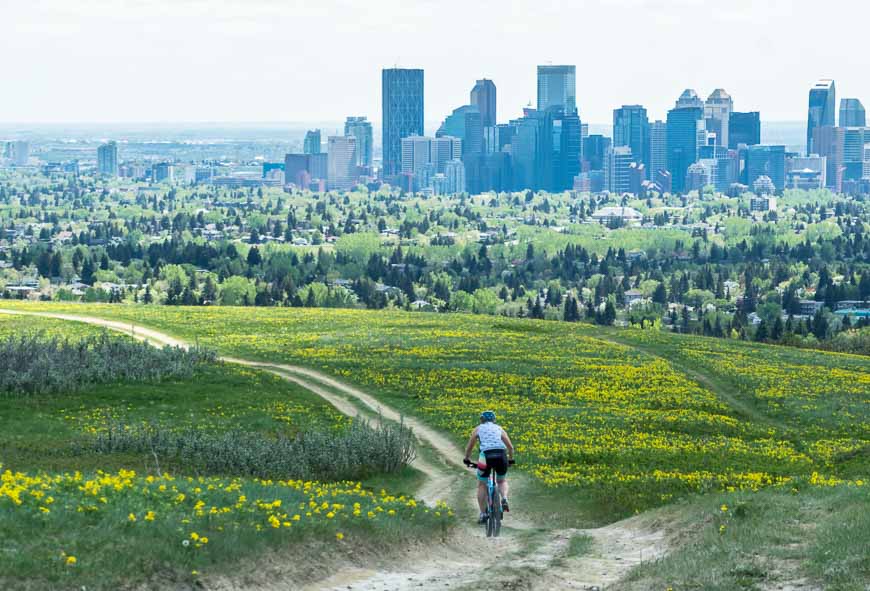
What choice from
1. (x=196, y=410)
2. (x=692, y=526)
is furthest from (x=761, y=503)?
(x=196, y=410)

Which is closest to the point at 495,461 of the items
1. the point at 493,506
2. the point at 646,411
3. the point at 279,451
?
the point at 493,506

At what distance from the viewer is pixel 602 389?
181ft

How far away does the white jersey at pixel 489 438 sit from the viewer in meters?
28.9

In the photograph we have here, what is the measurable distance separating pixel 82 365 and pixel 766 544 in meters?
32.7

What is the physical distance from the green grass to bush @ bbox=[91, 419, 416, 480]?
10.1 metres

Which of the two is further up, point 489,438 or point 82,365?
point 489,438

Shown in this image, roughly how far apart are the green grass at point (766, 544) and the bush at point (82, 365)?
2554 centimetres

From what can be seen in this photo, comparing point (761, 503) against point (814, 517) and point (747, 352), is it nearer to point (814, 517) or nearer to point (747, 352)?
point (814, 517)

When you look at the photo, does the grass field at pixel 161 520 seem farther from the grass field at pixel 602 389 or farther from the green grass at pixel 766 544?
the grass field at pixel 602 389

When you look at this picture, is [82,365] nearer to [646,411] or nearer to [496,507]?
[646,411]

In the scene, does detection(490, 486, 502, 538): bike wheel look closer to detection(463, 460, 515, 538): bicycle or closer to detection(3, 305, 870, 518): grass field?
detection(463, 460, 515, 538): bicycle

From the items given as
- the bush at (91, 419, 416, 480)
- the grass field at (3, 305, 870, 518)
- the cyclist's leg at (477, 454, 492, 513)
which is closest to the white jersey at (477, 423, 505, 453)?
the cyclist's leg at (477, 454, 492, 513)

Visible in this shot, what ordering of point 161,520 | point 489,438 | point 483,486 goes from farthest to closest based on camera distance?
point 483,486 → point 489,438 → point 161,520

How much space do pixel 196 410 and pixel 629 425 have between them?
14.2 meters
